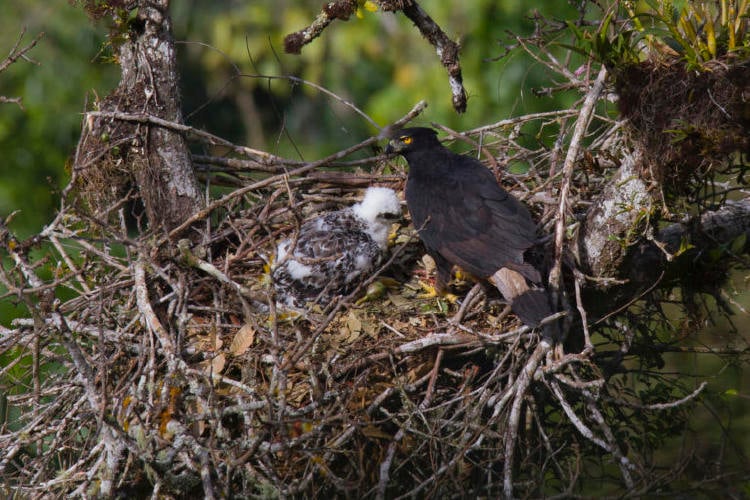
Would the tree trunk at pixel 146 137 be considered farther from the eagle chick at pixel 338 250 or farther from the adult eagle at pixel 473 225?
the adult eagle at pixel 473 225

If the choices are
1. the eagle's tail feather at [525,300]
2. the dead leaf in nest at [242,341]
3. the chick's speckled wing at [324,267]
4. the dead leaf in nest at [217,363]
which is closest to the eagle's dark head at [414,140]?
the chick's speckled wing at [324,267]

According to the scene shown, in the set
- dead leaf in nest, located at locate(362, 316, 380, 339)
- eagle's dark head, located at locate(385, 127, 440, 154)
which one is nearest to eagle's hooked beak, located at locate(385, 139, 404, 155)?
eagle's dark head, located at locate(385, 127, 440, 154)

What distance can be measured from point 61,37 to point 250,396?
12.5ft

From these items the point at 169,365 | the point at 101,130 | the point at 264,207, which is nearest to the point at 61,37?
the point at 101,130

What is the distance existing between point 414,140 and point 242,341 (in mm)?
1542

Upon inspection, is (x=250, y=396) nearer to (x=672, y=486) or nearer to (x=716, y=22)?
(x=672, y=486)

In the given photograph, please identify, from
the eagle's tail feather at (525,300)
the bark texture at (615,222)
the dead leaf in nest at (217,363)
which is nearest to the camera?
the bark texture at (615,222)

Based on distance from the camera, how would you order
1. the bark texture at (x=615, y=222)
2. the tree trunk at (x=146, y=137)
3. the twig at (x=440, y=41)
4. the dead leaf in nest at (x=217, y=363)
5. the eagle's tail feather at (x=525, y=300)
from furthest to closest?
the twig at (x=440, y=41), the tree trunk at (x=146, y=137), the dead leaf in nest at (x=217, y=363), the eagle's tail feather at (x=525, y=300), the bark texture at (x=615, y=222)

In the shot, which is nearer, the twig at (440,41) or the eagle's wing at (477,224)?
the eagle's wing at (477,224)

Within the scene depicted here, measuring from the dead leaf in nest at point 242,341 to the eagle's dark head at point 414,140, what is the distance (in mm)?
1411

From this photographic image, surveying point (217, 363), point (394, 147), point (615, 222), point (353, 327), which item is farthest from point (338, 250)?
point (615, 222)

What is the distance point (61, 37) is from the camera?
5.88 meters

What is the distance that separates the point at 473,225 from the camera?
3922mm

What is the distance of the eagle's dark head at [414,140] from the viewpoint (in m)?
4.42
